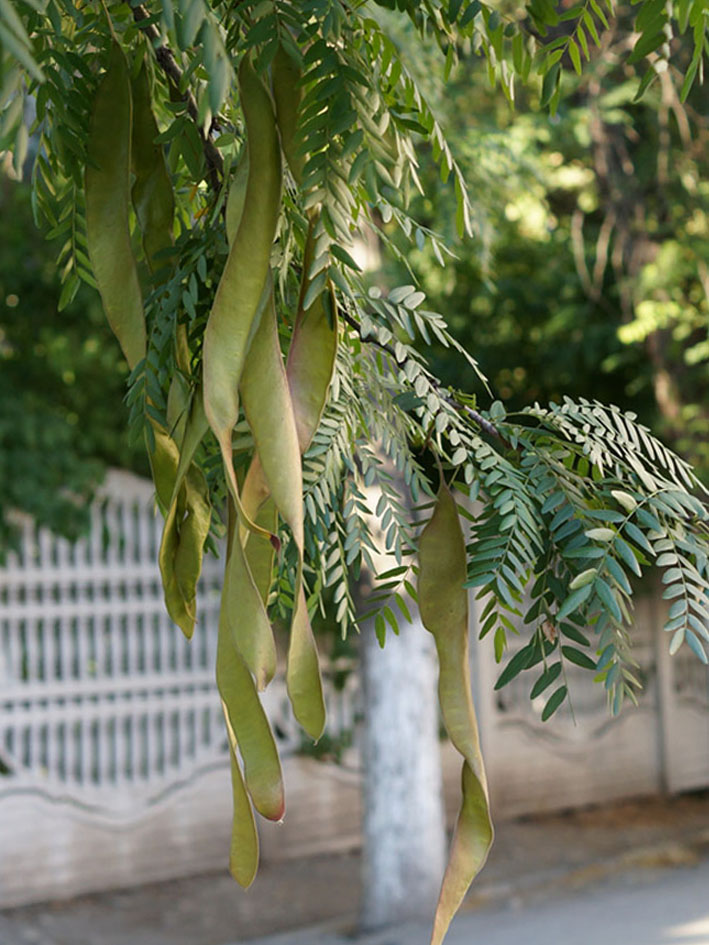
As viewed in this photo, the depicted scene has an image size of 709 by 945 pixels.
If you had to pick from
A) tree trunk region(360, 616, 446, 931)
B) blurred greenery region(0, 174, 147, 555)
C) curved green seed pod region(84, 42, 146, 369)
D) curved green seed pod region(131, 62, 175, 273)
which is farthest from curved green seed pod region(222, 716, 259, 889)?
blurred greenery region(0, 174, 147, 555)

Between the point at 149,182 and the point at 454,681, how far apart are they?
1.72ft

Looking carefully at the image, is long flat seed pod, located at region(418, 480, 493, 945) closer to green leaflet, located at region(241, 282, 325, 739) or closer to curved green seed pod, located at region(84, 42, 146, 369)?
green leaflet, located at region(241, 282, 325, 739)

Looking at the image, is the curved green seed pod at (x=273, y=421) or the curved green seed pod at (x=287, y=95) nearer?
the curved green seed pod at (x=273, y=421)

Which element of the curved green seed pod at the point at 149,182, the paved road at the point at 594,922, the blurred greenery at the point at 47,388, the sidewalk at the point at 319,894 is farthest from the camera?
the blurred greenery at the point at 47,388

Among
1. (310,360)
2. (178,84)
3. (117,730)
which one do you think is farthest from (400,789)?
(310,360)

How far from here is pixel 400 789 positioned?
16.6ft

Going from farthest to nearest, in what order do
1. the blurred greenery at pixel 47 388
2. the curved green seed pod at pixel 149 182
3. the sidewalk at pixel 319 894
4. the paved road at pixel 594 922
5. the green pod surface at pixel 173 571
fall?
the blurred greenery at pixel 47 388 < the sidewalk at pixel 319 894 < the paved road at pixel 594 922 < the curved green seed pod at pixel 149 182 < the green pod surface at pixel 173 571

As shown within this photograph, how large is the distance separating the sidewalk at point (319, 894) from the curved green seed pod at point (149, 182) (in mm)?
4417

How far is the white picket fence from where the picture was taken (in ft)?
17.7

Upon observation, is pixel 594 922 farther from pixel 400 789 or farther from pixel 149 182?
pixel 149 182

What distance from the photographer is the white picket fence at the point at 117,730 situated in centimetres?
541

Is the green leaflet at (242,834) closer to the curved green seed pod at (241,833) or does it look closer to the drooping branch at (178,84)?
the curved green seed pod at (241,833)

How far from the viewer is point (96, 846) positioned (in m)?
5.59

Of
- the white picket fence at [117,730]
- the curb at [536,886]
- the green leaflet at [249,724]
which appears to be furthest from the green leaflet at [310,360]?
the white picket fence at [117,730]
